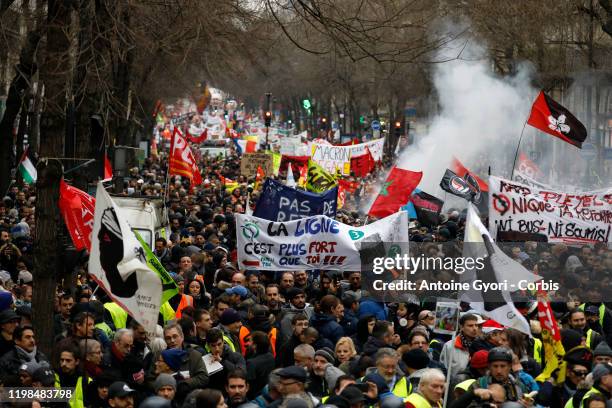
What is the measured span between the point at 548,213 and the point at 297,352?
720 cm

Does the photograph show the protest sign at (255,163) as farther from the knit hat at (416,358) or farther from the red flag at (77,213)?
the knit hat at (416,358)

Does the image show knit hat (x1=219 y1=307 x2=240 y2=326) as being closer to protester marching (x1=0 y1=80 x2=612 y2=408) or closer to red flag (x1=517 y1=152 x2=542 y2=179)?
protester marching (x1=0 y1=80 x2=612 y2=408)

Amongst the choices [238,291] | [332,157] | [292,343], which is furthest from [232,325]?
[332,157]

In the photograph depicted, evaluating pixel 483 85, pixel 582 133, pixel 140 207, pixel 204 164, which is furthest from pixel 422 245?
pixel 204 164

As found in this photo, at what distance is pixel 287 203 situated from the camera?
1759 centimetres

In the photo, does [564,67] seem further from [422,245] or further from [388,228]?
[388,228]

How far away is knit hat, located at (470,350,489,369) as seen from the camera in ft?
32.3

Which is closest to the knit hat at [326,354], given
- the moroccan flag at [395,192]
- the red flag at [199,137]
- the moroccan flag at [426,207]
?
the moroccan flag at [395,192]

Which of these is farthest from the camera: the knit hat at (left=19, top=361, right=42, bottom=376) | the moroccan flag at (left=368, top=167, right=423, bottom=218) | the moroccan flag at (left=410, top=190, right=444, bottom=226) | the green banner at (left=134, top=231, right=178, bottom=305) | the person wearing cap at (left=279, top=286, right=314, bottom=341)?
the moroccan flag at (left=410, top=190, right=444, bottom=226)

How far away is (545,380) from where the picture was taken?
10.3 meters

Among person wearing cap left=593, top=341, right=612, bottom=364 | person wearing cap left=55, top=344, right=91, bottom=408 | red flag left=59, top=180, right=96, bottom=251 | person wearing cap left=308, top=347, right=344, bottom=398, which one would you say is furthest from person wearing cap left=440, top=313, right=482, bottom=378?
red flag left=59, top=180, right=96, bottom=251

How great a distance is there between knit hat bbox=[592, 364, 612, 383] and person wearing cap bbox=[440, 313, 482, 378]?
5.25ft

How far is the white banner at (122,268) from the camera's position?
32.5 ft

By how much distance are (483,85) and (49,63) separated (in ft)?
121
